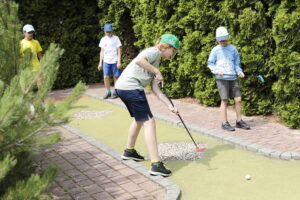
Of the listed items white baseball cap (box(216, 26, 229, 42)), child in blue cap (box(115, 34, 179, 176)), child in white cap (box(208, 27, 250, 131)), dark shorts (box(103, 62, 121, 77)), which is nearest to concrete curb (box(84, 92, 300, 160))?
child in white cap (box(208, 27, 250, 131))

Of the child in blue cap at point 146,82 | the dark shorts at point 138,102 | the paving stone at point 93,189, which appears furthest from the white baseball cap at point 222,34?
the paving stone at point 93,189

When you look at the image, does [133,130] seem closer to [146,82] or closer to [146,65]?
[146,82]

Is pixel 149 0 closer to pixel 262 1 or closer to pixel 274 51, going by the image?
pixel 262 1

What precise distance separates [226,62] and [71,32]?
8023mm

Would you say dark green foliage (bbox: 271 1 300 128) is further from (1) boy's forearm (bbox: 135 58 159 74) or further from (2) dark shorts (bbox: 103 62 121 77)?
(2) dark shorts (bbox: 103 62 121 77)

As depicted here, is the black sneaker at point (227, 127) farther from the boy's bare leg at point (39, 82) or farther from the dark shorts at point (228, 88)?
the boy's bare leg at point (39, 82)

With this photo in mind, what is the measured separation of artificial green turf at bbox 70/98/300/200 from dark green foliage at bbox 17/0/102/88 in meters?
7.02

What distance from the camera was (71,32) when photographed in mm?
13180

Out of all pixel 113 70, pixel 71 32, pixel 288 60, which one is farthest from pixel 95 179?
pixel 71 32

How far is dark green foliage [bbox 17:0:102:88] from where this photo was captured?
12734mm

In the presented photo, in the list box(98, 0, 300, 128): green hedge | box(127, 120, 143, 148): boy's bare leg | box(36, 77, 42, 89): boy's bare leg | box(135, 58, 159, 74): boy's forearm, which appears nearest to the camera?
box(36, 77, 42, 89): boy's bare leg

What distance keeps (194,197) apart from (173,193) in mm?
253

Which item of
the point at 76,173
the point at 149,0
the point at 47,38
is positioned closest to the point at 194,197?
the point at 76,173

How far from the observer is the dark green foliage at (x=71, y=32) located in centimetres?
1273
